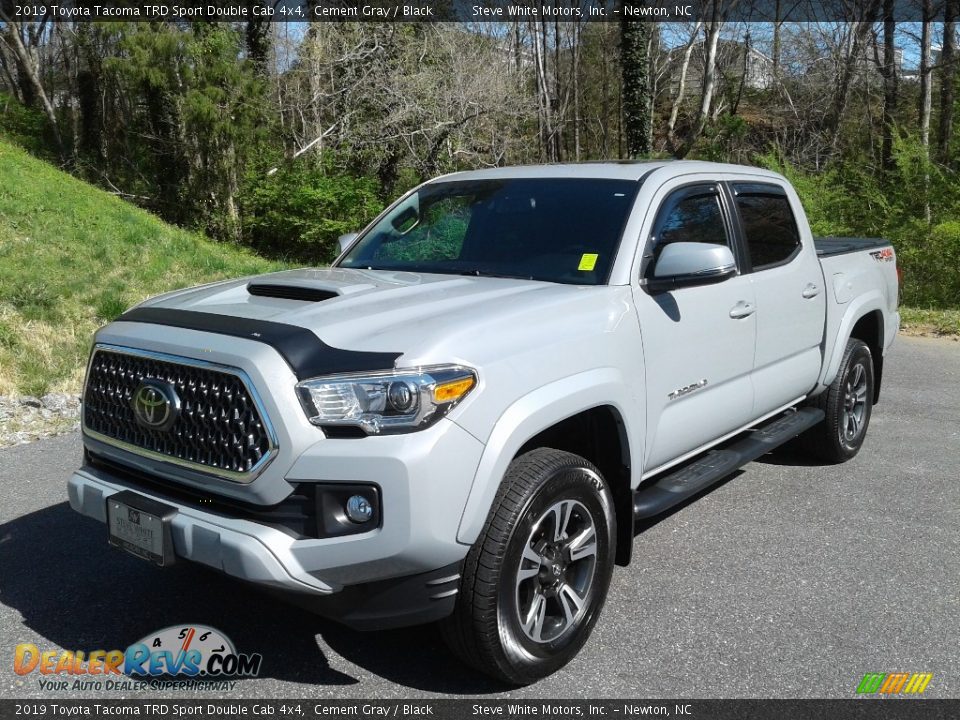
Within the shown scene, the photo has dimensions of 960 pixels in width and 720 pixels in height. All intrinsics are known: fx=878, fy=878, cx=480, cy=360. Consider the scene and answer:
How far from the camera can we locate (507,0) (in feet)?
102

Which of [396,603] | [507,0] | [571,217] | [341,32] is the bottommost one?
[396,603]

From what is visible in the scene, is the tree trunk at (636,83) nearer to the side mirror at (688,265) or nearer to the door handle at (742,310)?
the door handle at (742,310)

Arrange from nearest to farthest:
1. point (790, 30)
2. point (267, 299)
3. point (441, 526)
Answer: point (441, 526) < point (267, 299) < point (790, 30)

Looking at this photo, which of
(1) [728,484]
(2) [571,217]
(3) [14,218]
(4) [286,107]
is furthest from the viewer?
(4) [286,107]

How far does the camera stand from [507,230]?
429 cm

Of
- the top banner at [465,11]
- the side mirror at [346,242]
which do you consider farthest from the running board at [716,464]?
the top banner at [465,11]

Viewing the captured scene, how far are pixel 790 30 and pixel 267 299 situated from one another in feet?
117

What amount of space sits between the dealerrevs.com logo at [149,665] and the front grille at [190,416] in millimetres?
841

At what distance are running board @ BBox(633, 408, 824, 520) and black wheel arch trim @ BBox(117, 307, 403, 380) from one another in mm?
1484

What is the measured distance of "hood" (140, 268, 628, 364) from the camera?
9.54 ft

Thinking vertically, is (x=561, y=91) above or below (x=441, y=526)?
above

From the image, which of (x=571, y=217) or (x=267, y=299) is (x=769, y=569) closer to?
(x=571, y=217)

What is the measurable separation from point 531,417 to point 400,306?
26.5 inches

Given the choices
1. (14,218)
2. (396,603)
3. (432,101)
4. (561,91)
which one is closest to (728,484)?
(396,603)
